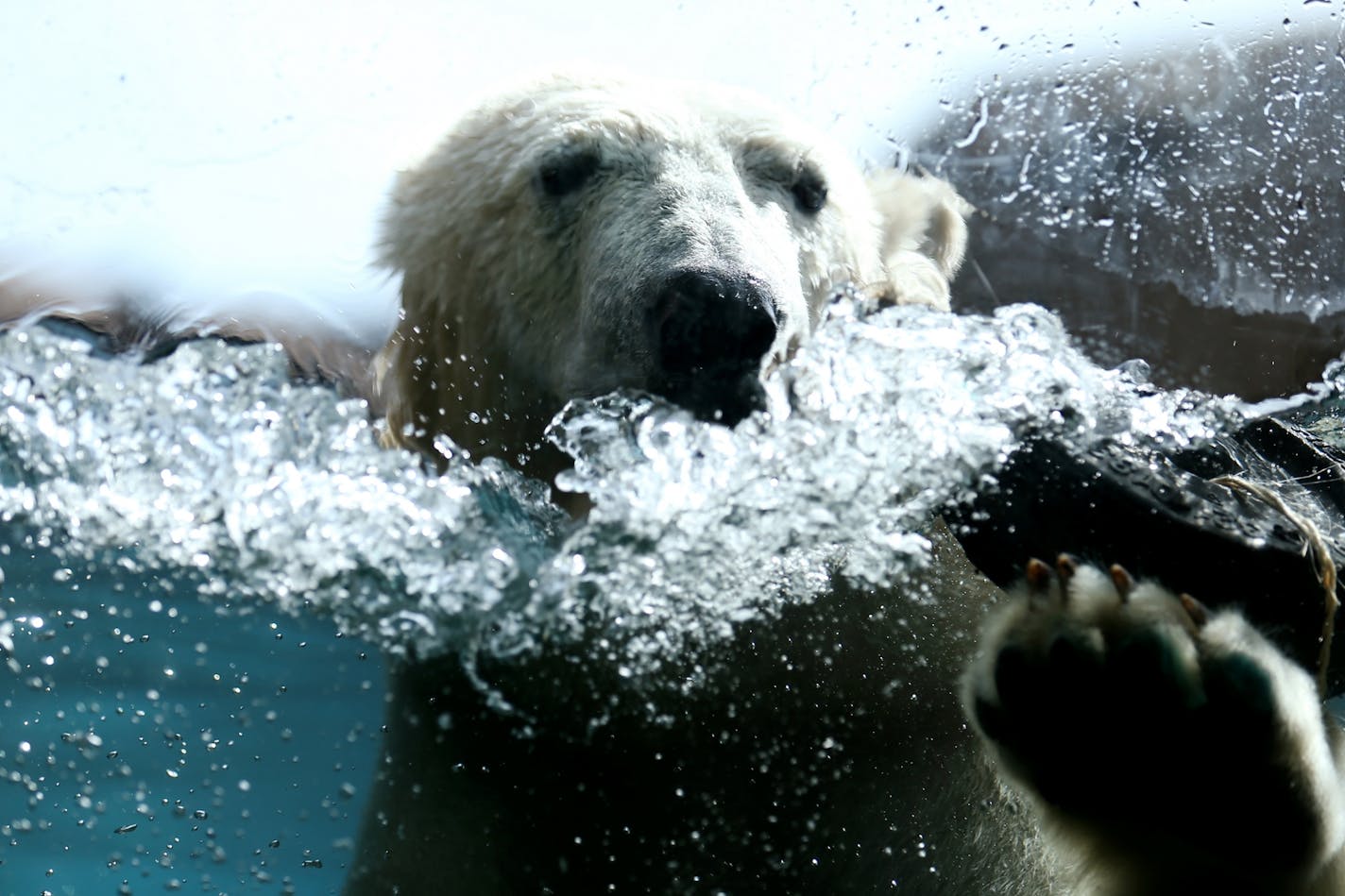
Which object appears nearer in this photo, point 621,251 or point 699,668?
point 621,251

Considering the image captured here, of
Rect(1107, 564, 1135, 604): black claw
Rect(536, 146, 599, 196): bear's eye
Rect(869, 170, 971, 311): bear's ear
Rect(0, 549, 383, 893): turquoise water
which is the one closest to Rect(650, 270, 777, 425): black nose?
Rect(536, 146, 599, 196): bear's eye

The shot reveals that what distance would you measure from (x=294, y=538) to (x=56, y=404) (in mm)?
671

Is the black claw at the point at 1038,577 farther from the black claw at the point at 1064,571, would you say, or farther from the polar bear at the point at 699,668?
the polar bear at the point at 699,668

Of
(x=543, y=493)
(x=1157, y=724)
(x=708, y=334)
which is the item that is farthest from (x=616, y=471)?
(x=1157, y=724)

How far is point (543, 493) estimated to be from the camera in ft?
7.48

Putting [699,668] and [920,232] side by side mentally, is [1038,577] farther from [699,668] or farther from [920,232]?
[920,232]

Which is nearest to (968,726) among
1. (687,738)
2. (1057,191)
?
(687,738)

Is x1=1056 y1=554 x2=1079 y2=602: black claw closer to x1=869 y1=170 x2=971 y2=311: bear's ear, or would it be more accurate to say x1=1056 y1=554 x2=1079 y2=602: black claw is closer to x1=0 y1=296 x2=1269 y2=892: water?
x1=0 y1=296 x2=1269 y2=892: water

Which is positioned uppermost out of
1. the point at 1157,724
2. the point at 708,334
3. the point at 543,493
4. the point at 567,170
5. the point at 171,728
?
the point at 567,170

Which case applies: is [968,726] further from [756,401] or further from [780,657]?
[756,401]

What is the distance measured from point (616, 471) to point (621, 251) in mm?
483

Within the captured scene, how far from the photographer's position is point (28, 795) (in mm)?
7324

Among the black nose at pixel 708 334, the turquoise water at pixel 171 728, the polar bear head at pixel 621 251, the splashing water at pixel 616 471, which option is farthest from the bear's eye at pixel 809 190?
the turquoise water at pixel 171 728

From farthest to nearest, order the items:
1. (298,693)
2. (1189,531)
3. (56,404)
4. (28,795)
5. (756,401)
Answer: (28,795), (298,693), (56,404), (756,401), (1189,531)
